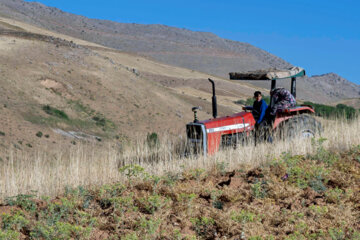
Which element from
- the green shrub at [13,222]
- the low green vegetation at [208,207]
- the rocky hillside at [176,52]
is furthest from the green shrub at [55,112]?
the rocky hillside at [176,52]

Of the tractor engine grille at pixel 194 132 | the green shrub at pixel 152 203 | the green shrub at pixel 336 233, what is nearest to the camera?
the green shrub at pixel 336 233

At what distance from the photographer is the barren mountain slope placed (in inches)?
1550

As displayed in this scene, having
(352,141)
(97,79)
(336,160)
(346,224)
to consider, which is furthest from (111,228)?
(97,79)

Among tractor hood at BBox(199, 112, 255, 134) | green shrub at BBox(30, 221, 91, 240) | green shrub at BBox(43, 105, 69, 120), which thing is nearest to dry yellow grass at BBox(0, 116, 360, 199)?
tractor hood at BBox(199, 112, 255, 134)

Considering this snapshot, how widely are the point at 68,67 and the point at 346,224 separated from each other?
51330 mm

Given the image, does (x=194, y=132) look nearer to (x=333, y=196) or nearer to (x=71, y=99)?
(x=333, y=196)

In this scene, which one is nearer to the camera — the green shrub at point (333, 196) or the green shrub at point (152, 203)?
the green shrub at point (152, 203)

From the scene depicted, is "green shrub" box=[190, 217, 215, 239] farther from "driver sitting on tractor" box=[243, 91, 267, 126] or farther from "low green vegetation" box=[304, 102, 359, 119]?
"low green vegetation" box=[304, 102, 359, 119]

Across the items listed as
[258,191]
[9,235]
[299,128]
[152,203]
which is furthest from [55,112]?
[9,235]

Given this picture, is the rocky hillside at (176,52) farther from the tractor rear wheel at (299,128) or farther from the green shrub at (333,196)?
the green shrub at (333,196)

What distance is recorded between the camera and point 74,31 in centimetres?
16575

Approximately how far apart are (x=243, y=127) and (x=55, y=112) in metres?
34.8

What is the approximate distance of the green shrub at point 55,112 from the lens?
141 feet

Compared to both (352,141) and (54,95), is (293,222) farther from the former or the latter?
(54,95)
